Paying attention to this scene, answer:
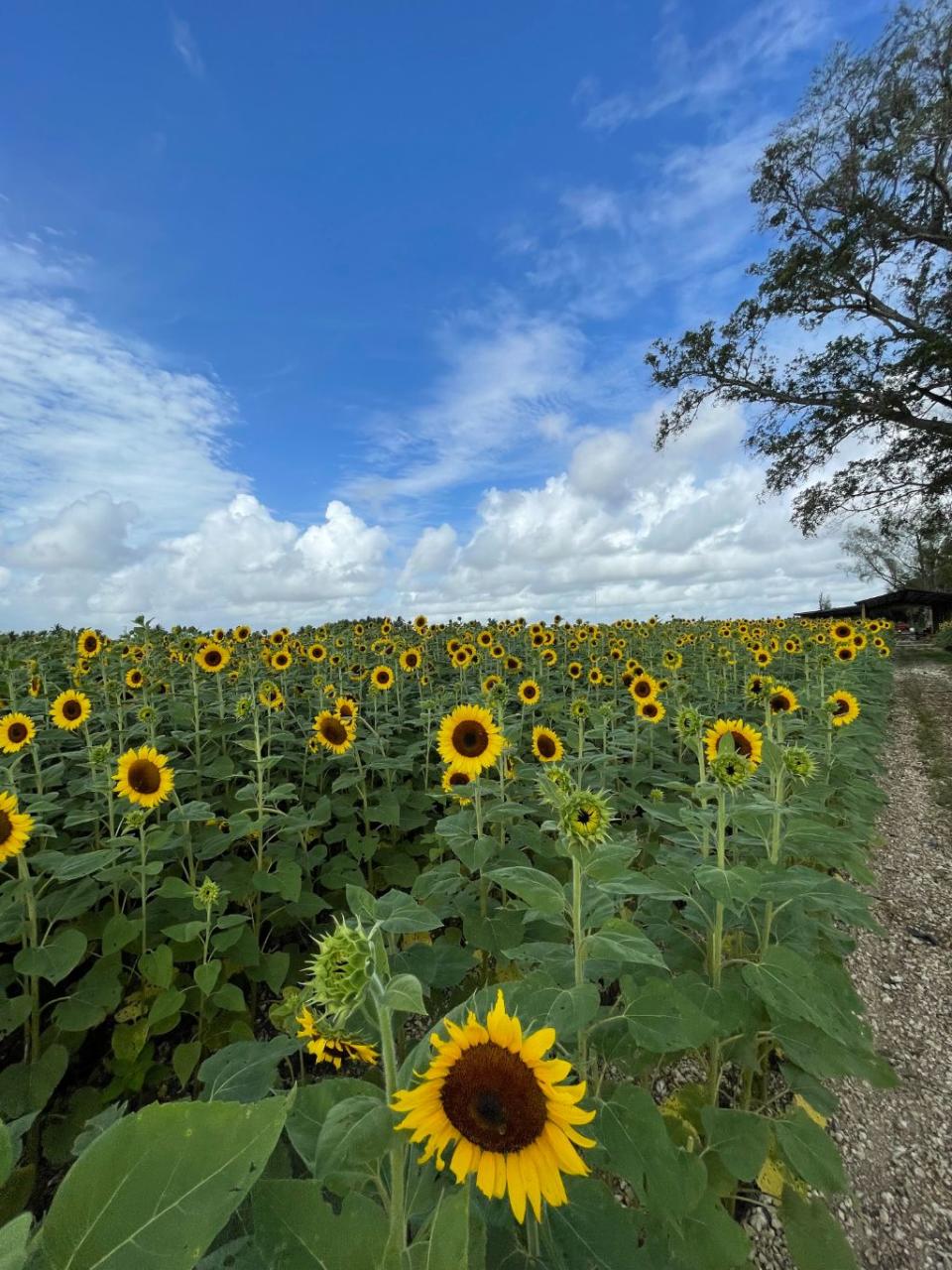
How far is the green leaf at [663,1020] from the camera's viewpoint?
1.67 metres

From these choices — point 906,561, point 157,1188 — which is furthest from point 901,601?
point 157,1188

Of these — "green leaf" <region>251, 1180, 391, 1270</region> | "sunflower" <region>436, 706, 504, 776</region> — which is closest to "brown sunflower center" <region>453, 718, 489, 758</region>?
"sunflower" <region>436, 706, 504, 776</region>

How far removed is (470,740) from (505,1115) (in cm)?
290

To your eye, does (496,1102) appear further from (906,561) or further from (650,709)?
(906,561)

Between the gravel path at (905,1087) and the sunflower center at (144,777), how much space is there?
373 centimetres

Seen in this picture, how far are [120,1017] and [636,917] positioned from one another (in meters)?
2.63

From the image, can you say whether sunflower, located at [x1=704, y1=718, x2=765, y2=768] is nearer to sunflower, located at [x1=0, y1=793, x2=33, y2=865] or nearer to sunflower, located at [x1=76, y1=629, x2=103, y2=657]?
sunflower, located at [x1=0, y1=793, x2=33, y2=865]


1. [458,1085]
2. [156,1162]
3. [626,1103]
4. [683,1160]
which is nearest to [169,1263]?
[156,1162]

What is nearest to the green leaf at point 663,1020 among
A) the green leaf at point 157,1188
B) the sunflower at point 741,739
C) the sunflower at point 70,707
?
the green leaf at point 157,1188

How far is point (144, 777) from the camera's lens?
156 inches

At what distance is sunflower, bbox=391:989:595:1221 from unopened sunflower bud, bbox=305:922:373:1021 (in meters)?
0.21

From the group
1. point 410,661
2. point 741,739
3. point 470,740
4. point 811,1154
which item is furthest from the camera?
point 410,661

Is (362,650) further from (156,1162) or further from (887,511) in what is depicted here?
(887,511)

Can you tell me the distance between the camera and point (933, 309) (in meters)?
20.8
